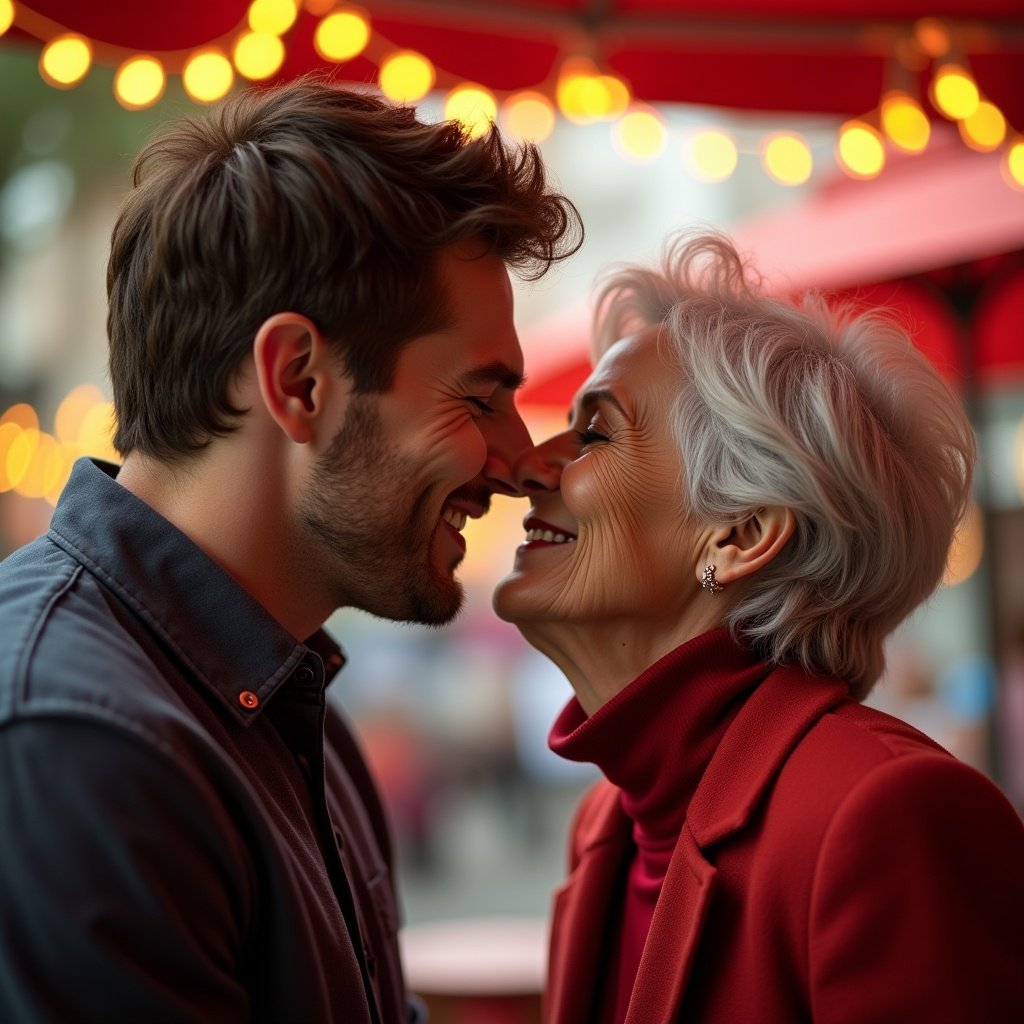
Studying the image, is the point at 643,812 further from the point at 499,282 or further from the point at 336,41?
the point at 336,41

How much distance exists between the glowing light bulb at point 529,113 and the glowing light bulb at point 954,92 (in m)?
1.09

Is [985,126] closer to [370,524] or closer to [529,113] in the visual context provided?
[529,113]

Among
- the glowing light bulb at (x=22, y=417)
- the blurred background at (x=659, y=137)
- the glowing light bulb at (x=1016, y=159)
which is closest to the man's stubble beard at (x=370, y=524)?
the blurred background at (x=659, y=137)

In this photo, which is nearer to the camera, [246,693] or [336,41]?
[246,693]

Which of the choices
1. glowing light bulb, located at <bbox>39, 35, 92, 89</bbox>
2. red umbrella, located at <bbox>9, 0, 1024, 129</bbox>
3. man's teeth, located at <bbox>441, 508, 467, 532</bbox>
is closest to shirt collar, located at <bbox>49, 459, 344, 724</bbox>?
man's teeth, located at <bbox>441, 508, 467, 532</bbox>

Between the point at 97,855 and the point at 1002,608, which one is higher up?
the point at 97,855

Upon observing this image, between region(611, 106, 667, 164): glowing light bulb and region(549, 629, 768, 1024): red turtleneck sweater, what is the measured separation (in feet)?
7.33

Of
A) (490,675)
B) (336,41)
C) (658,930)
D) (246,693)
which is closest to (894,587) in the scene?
(658,930)

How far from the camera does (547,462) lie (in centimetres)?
227

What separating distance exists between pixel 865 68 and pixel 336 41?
1542 mm

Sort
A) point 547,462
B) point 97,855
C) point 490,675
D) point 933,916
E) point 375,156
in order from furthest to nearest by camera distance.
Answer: point 490,675, point 547,462, point 375,156, point 933,916, point 97,855

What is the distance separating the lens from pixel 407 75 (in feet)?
10.7

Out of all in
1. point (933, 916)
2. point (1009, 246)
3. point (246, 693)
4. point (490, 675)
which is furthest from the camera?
point (490, 675)

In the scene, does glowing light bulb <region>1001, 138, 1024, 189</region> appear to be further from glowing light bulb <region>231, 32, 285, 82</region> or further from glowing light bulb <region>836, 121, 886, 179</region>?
glowing light bulb <region>231, 32, 285, 82</region>
